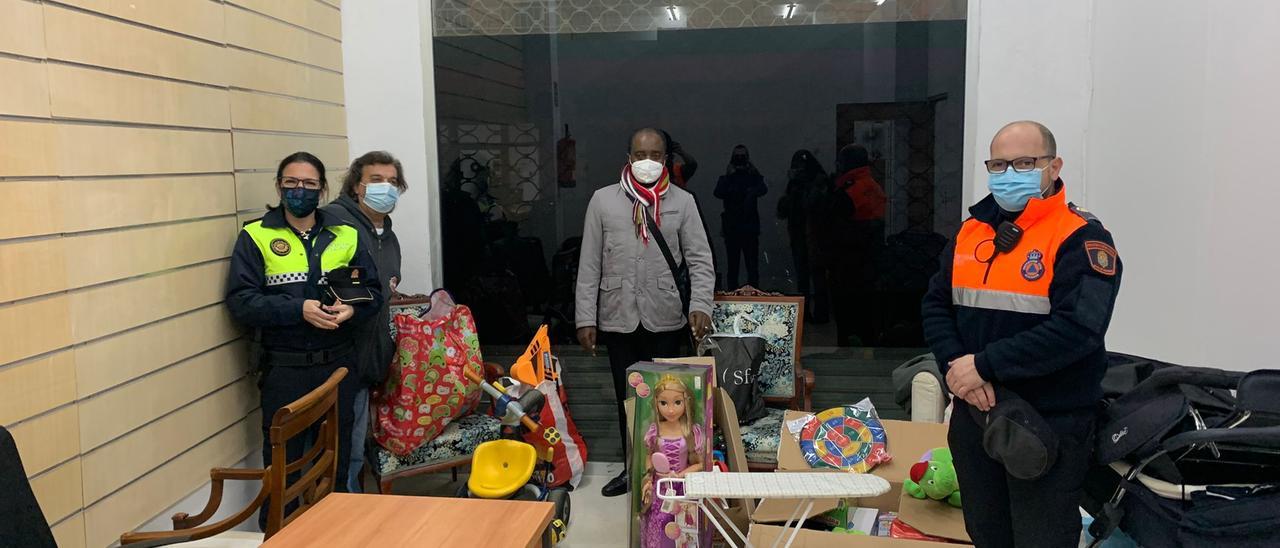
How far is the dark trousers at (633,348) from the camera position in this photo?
4.20 m

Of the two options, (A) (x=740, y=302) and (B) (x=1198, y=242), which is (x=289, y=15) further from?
(B) (x=1198, y=242)

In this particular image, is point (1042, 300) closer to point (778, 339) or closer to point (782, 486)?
point (782, 486)

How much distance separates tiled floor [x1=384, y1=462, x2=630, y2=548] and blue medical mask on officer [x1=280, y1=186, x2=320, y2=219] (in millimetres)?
1572

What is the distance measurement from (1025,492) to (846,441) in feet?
3.90

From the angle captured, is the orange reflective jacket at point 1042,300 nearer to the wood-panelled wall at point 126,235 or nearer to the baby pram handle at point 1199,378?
the baby pram handle at point 1199,378

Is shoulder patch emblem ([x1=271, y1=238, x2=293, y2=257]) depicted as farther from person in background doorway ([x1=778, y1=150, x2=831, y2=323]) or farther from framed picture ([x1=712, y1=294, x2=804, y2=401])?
person in background doorway ([x1=778, y1=150, x2=831, y2=323])

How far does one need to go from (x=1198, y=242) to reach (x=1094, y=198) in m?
0.95

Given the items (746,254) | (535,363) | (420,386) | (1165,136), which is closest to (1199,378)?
(1165,136)

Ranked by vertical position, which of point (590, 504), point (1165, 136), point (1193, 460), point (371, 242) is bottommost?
point (590, 504)

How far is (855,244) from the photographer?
4543 mm

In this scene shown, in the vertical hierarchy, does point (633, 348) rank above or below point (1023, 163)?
below

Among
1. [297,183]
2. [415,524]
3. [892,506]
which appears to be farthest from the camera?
[892,506]

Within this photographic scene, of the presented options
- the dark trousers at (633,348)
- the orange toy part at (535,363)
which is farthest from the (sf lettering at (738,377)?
the orange toy part at (535,363)

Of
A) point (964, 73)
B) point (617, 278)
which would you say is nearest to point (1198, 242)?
point (964, 73)
